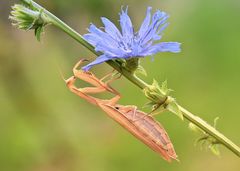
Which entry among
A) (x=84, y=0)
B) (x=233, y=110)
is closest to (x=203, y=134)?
(x=84, y=0)

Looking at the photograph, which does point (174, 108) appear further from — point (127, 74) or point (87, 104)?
point (87, 104)

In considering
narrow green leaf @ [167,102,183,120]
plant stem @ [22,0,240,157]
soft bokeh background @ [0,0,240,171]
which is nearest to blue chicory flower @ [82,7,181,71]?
plant stem @ [22,0,240,157]

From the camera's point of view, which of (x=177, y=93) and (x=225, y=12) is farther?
(x=225, y=12)

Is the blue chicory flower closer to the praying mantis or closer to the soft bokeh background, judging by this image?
the praying mantis

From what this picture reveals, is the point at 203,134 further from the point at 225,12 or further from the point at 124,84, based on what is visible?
the point at 225,12

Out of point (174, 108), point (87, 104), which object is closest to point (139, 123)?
point (174, 108)

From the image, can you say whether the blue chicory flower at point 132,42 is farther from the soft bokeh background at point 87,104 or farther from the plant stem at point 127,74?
the soft bokeh background at point 87,104
